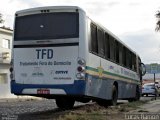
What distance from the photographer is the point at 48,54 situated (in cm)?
1459

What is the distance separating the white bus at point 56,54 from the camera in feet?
46.5

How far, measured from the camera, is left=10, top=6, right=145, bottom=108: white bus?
559 inches

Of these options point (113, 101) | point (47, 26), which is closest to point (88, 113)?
point (47, 26)

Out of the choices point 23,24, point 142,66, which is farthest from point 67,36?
point 142,66

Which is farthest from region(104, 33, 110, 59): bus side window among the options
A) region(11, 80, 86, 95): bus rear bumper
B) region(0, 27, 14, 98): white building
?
region(0, 27, 14, 98): white building

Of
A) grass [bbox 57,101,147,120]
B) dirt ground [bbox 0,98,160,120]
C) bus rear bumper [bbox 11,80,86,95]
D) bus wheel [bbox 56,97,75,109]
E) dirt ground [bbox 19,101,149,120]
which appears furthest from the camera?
bus wheel [bbox 56,97,75,109]

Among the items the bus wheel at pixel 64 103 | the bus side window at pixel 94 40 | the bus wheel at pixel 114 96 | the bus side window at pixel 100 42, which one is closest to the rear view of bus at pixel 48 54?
the bus side window at pixel 94 40

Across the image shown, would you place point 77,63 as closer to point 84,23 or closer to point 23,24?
point 84,23

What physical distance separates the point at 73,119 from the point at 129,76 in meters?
12.9

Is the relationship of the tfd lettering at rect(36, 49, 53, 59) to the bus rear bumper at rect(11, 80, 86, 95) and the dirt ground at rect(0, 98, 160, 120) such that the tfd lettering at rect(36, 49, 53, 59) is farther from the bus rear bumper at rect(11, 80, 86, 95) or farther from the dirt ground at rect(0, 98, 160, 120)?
the dirt ground at rect(0, 98, 160, 120)

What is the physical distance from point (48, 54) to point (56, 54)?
30 centimetres

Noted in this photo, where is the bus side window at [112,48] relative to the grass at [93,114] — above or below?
above

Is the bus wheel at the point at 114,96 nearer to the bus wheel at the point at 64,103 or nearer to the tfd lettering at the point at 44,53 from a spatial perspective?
the bus wheel at the point at 64,103

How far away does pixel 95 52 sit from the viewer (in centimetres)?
1545
